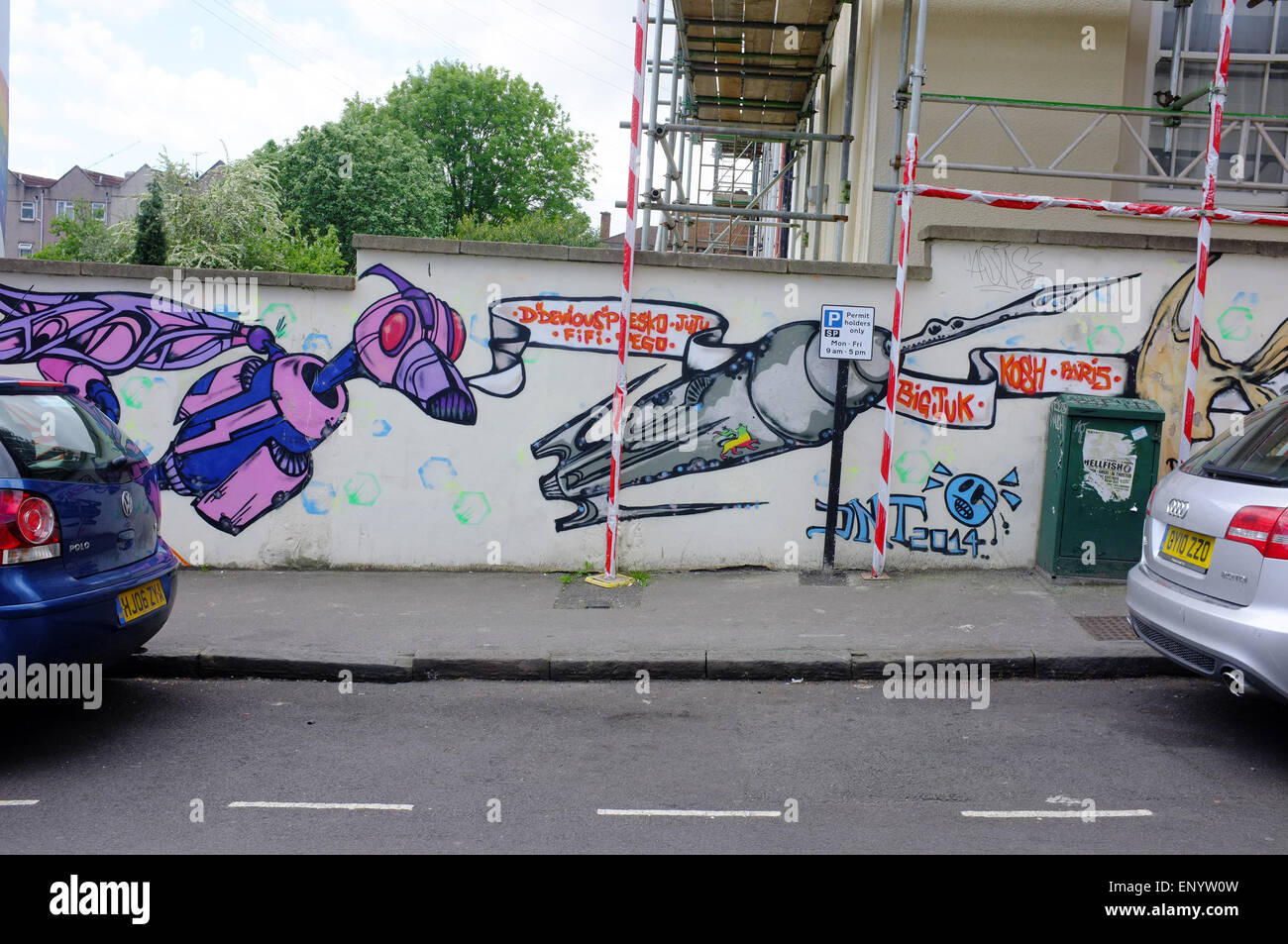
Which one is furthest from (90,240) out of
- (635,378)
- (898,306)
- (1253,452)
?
(1253,452)

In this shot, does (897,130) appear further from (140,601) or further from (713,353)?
(140,601)

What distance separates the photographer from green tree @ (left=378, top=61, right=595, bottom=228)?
2116 inches

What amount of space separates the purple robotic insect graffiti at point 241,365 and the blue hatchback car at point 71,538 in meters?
2.84

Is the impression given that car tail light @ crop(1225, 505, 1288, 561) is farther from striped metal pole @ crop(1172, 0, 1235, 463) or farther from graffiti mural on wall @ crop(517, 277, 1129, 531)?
graffiti mural on wall @ crop(517, 277, 1129, 531)

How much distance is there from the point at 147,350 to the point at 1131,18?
9838mm

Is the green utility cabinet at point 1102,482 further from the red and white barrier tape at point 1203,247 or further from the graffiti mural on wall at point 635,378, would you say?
the graffiti mural on wall at point 635,378

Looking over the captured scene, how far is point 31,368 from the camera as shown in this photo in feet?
28.4

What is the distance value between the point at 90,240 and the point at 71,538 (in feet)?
121

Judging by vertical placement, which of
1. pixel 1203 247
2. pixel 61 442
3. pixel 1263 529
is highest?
pixel 1203 247

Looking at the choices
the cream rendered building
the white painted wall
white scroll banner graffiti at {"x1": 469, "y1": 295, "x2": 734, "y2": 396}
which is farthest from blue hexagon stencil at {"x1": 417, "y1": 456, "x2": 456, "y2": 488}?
the cream rendered building

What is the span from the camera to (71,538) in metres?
5.02

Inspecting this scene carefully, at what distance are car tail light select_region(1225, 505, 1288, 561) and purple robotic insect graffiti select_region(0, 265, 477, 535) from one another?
18.3 ft

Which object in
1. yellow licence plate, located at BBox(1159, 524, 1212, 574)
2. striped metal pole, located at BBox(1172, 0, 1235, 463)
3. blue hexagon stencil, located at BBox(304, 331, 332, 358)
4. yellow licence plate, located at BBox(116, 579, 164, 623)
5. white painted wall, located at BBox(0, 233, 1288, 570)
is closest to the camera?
yellow licence plate, located at BBox(1159, 524, 1212, 574)

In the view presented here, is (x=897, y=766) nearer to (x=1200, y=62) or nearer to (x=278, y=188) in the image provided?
(x=1200, y=62)
